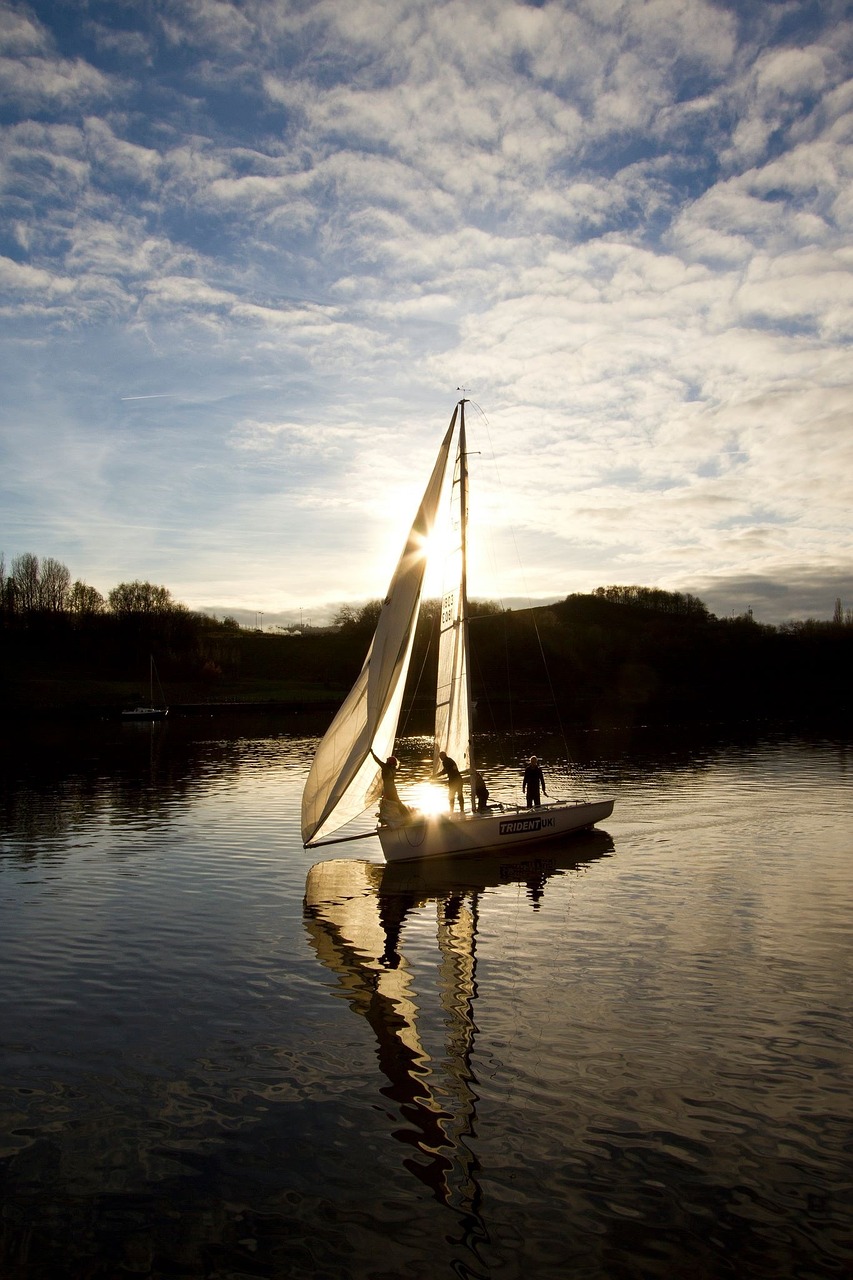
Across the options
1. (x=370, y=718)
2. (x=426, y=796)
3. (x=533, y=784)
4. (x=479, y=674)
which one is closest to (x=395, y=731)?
(x=370, y=718)

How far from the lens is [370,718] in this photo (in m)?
24.5

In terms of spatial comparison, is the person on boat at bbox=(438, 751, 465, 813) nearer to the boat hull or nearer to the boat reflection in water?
the boat hull

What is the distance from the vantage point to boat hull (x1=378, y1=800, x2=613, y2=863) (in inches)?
1051

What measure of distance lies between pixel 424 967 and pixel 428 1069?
514 centimetres

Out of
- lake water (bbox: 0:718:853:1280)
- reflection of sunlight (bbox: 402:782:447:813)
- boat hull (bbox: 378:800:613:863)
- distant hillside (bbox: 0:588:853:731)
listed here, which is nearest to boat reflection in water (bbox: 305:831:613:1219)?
lake water (bbox: 0:718:853:1280)

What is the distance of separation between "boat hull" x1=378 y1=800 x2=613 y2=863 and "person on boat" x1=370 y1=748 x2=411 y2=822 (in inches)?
15.1

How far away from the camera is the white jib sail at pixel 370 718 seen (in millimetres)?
24438

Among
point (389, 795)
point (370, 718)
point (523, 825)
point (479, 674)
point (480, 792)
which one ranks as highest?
point (479, 674)

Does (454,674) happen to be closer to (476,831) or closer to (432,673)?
(476,831)

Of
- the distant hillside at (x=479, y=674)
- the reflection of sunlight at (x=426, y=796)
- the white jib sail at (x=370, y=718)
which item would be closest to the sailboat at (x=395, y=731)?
the white jib sail at (x=370, y=718)

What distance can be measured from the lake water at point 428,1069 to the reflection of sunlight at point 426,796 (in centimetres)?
1347

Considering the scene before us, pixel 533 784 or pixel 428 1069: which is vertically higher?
pixel 533 784

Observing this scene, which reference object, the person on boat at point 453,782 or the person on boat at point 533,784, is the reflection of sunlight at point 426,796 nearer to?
the person on boat at point 533,784

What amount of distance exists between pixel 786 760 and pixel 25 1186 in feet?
191
